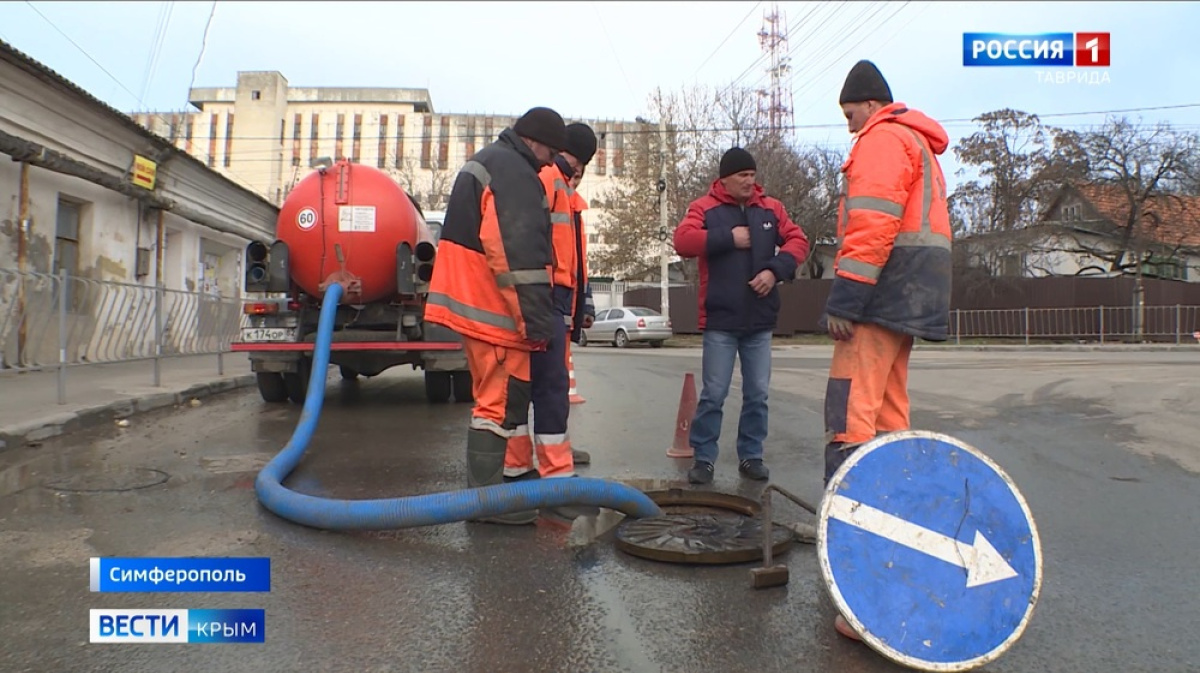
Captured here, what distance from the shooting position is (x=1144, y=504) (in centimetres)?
414

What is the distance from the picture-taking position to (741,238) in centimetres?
464

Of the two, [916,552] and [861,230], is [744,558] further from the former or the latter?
[861,230]

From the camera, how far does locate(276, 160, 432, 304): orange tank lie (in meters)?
7.16

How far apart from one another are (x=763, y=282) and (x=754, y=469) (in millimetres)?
1168

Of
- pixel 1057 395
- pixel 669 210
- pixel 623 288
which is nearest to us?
pixel 1057 395

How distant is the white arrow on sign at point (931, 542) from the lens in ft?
7.32

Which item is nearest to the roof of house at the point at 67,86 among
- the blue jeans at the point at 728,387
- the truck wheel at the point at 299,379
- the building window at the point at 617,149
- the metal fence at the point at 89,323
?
the metal fence at the point at 89,323

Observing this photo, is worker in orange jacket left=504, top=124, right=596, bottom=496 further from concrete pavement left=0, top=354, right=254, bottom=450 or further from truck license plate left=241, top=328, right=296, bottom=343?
truck license plate left=241, top=328, right=296, bottom=343

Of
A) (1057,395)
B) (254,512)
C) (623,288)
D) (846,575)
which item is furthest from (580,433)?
(623,288)

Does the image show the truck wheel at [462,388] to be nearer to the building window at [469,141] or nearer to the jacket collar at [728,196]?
the jacket collar at [728,196]

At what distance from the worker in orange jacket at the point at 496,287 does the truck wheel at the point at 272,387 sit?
5.09 metres

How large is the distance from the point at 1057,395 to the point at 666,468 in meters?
5.61

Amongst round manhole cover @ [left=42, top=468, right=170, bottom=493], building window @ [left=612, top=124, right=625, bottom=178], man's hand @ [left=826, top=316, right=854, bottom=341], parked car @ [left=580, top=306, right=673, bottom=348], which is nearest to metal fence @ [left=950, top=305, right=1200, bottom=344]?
parked car @ [left=580, top=306, right=673, bottom=348]
